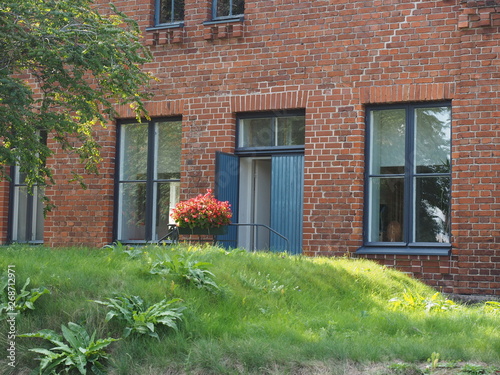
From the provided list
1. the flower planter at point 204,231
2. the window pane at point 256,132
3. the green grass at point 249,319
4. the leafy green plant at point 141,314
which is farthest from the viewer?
the window pane at point 256,132

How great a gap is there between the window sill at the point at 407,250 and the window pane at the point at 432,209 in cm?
18

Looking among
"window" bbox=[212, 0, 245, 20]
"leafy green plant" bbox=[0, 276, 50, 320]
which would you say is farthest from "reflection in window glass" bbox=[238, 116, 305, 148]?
"leafy green plant" bbox=[0, 276, 50, 320]

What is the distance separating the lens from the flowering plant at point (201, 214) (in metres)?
12.0

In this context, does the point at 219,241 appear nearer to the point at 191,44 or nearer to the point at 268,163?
the point at 268,163

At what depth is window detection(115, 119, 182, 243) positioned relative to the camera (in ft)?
47.5

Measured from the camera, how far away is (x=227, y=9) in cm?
1409

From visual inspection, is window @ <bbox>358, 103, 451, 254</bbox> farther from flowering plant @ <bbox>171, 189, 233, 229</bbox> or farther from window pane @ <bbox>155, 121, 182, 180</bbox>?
window pane @ <bbox>155, 121, 182, 180</bbox>

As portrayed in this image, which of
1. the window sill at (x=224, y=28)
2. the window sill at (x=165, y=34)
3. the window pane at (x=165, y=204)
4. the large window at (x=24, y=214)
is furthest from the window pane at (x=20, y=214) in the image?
the window sill at (x=224, y=28)

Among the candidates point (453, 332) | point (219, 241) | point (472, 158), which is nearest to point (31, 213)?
point (219, 241)

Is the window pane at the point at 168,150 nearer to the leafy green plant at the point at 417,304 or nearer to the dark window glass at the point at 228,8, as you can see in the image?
the dark window glass at the point at 228,8

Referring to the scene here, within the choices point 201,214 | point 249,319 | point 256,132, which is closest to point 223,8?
point 256,132

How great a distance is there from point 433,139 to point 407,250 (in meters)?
1.78

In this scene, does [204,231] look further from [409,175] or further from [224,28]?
[224,28]

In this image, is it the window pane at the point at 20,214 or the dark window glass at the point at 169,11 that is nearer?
the dark window glass at the point at 169,11
